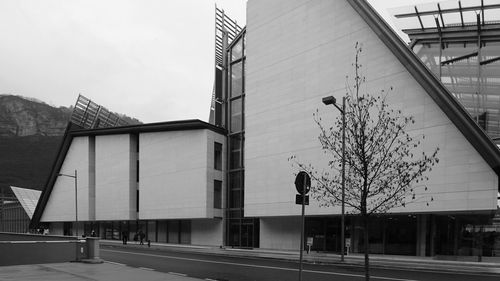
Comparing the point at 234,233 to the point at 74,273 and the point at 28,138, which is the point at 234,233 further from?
the point at 28,138

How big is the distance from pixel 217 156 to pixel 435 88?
23138 mm

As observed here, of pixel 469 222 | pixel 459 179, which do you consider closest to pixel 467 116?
pixel 459 179

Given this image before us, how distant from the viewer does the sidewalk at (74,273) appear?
13023 millimetres

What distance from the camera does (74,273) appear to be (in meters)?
14.2

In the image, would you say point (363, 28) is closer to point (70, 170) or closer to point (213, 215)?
point (213, 215)

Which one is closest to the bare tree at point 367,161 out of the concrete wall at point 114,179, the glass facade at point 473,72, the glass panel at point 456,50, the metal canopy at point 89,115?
the glass facade at point 473,72

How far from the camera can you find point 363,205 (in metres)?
9.02

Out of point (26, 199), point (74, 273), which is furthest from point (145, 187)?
point (26, 199)

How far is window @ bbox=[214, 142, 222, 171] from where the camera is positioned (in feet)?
141

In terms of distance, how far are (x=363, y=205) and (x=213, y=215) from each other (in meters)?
33.2

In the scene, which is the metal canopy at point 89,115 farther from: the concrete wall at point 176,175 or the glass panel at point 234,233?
the glass panel at point 234,233

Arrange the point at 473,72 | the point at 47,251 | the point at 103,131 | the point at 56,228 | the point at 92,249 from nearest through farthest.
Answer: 1. the point at 47,251
2. the point at 92,249
3. the point at 473,72
4. the point at 103,131
5. the point at 56,228

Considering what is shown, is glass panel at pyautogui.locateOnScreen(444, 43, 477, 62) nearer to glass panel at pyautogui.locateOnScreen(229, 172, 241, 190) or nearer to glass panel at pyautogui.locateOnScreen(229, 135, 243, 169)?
glass panel at pyautogui.locateOnScreen(229, 135, 243, 169)

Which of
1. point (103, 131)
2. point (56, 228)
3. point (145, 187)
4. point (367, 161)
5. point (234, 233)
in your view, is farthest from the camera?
point (56, 228)
